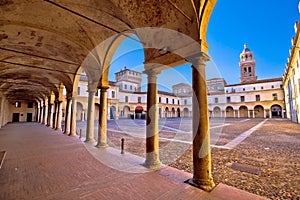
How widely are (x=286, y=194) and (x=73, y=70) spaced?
442 inches

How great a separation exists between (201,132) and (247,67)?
51125mm

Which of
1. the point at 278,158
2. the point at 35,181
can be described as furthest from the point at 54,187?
the point at 278,158

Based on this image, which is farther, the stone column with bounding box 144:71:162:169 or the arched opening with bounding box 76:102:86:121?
the arched opening with bounding box 76:102:86:121

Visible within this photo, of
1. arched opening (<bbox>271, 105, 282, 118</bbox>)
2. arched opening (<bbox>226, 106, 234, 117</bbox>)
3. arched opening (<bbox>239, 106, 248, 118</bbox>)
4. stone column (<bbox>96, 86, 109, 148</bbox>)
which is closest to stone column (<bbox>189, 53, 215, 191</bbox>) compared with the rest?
stone column (<bbox>96, 86, 109, 148</bbox>)

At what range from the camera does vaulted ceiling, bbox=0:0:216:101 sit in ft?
11.5

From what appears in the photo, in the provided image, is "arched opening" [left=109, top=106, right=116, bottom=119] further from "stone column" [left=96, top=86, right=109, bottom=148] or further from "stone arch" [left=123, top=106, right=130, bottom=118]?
"stone column" [left=96, top=86, right=109, bottom=148]

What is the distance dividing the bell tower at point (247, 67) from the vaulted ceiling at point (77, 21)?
162ft

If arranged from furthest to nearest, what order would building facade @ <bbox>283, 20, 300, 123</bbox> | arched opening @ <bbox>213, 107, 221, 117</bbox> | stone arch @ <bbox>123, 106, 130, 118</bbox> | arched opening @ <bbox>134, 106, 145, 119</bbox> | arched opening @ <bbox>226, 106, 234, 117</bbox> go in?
arched opening @ <bbox>213, 107, 221, 117</bbox> → arched opening @ <bbox>226, 106, 234, 117</bbox> → arched opening @ <bbox>134, 106, 145, 119</bbox> → stone arch @ <bbox>123, 106, 130, 118</bbox> → building facade @ <bbox>283, 20, 300, 123</bbox>

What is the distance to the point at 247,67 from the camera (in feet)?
144

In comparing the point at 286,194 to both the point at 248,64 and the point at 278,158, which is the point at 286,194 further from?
the point at 248,64

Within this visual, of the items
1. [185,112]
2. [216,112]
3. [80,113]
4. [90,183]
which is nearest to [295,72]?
Result: [90,183]

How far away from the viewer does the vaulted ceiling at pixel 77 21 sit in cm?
352

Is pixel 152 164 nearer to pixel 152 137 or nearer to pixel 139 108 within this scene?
pixel 152 137

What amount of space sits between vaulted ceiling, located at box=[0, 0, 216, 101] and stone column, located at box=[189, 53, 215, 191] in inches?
30.2
